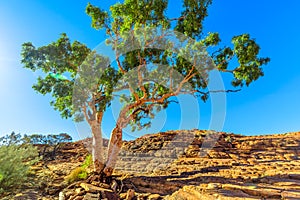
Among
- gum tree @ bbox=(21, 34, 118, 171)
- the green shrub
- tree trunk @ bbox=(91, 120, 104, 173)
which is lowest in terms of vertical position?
the green shrub

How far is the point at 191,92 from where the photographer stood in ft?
41.3

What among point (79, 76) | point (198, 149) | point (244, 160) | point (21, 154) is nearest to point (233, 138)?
point (198, 149)

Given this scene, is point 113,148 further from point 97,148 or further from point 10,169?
point 10,169

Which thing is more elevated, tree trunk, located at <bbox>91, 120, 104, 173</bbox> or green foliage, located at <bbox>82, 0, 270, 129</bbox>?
green foliage, located at <bbox>82, 0, 270, 129</bbox>

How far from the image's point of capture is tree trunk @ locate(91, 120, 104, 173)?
11383 mm

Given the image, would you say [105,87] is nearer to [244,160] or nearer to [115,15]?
[115,15]

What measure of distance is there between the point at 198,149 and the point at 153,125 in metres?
4.88

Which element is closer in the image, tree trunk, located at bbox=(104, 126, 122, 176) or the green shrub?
the green shrub

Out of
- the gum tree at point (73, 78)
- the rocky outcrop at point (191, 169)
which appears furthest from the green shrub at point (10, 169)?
the gum tree at point (73, 78)

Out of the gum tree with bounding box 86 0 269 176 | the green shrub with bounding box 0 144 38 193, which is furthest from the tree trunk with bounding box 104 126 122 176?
the green shrub with bounding box 0 144 38 193

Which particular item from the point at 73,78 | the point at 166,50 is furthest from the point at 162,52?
the point at 73,78

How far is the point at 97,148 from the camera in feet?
38.8

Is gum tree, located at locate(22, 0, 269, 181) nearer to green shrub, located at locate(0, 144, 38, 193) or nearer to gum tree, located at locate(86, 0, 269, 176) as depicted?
gum tree, located at locate(86, 0, 269, 176)

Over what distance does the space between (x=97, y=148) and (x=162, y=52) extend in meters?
6.10
